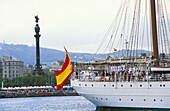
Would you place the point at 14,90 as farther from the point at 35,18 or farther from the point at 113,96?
the point at 113,96

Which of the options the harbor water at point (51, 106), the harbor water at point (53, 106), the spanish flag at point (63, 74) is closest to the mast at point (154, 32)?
the harbor water at point (53, 106)

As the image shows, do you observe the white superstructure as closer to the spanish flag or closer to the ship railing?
the ship railing

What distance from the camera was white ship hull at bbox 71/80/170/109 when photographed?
144 ft

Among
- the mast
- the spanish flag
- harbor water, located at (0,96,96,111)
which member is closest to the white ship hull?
the spanish flag

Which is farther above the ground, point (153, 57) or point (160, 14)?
point (160, 14)

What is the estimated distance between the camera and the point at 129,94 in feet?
148

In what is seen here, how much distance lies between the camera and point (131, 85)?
45.3 meters

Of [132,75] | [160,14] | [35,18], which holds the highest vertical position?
[35,18]

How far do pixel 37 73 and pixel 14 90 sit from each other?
36.3 meters

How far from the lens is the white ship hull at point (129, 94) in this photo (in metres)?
43.8

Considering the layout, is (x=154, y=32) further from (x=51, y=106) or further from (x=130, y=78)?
(x=51, y=106)

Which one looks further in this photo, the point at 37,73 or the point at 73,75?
the point at 37,73

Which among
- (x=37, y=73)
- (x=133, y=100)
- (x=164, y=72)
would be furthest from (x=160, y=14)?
(x=37, y=73)

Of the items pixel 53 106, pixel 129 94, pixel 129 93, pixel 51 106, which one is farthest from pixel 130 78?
pixel 51 106
